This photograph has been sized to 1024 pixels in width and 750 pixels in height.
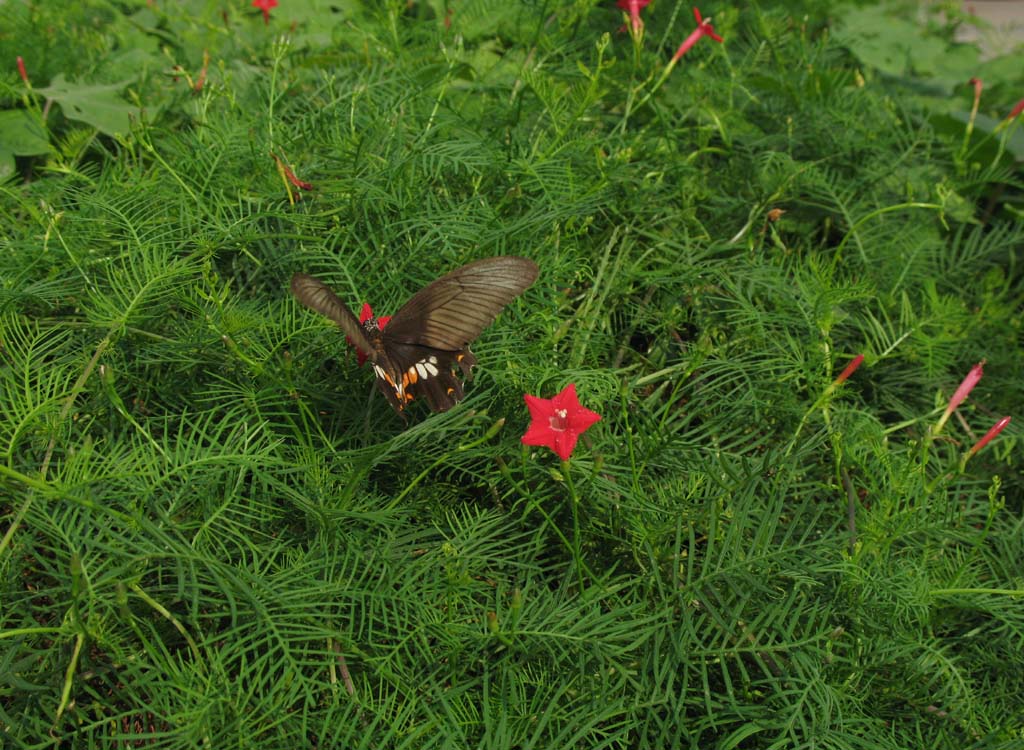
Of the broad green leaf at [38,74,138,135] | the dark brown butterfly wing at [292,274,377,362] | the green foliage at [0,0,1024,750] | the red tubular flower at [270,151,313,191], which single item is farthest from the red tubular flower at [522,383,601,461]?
the broad green leaf at [38,74,138,135]

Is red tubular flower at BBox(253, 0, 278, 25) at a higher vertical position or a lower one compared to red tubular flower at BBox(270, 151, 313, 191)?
higher

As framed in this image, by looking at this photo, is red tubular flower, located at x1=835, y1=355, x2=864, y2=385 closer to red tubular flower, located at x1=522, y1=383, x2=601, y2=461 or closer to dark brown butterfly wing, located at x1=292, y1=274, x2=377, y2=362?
red tubular flower, located at x1=522, y1=383, x2=601, y2=461

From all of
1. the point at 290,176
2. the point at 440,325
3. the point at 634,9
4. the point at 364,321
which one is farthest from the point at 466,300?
the point at 634,9

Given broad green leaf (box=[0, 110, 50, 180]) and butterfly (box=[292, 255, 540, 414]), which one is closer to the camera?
butterfly (box=[292, 255, 540, 414])

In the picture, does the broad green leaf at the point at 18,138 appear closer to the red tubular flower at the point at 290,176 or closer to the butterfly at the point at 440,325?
the red tubular flower at the point at 290,176

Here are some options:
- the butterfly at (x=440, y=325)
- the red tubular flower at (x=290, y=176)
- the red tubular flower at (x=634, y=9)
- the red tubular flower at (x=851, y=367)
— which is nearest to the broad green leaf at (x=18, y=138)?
the red tubular flower at (x=290, y=176)

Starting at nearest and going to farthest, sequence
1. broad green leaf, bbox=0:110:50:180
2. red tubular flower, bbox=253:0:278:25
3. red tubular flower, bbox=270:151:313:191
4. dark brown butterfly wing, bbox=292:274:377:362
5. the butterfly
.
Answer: dark brown butterfly wing, bbox=292:274:377:362, the butterfly, red tubular flower, bbox=270:151:313:191, broad green leaf, bbox=0:110:50:180, red tubular flower, bbox=253:0:278:25
